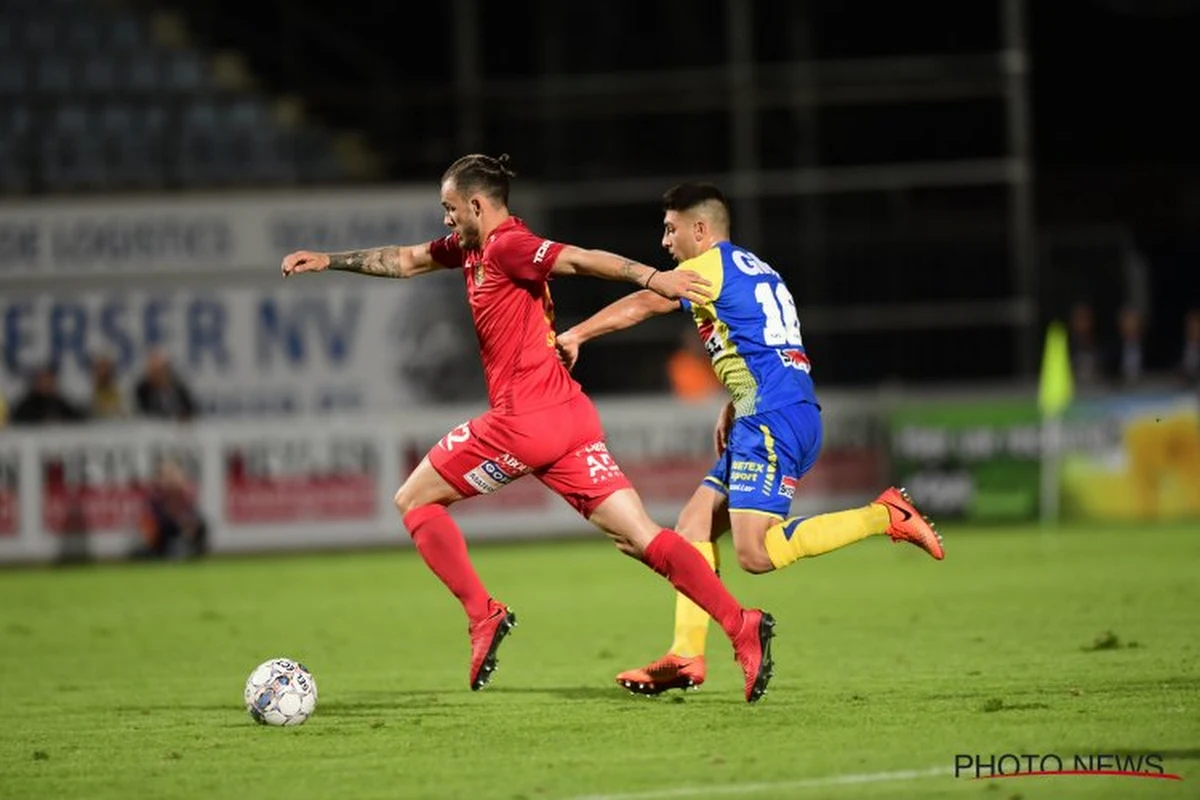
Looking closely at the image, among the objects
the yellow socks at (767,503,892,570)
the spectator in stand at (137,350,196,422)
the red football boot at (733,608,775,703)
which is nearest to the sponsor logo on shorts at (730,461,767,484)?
the yellow socks at (767,503,892,570)

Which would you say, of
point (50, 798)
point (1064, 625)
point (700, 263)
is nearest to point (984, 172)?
point (1064, 625)

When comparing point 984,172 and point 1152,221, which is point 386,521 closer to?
point 984,172

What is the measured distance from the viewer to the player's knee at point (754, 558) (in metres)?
9.85

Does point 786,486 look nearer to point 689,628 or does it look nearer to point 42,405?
point 689,628

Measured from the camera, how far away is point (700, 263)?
393 inches

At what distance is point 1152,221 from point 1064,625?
71.3ft

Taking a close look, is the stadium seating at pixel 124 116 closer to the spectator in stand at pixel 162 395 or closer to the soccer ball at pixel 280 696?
the spectator in stand at pixel 162 395

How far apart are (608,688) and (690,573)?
1.27 meters

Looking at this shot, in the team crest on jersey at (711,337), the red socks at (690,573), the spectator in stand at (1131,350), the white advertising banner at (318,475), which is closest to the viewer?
the red socks at (690,573)

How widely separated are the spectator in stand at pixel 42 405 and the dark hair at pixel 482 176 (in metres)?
14.9

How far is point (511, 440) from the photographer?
9.80m

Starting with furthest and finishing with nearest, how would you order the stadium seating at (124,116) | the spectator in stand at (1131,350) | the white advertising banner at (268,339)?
the spectator in stand at (1131,350)
the stadium seating at (124,116)
the white advertising banner at (268,339)

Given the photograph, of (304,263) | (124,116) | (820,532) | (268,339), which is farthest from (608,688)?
(124,116)

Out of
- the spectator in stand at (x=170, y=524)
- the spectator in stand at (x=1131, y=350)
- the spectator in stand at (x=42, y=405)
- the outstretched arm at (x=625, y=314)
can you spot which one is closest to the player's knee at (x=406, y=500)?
the outstretched arm at (x=625, y=314)
